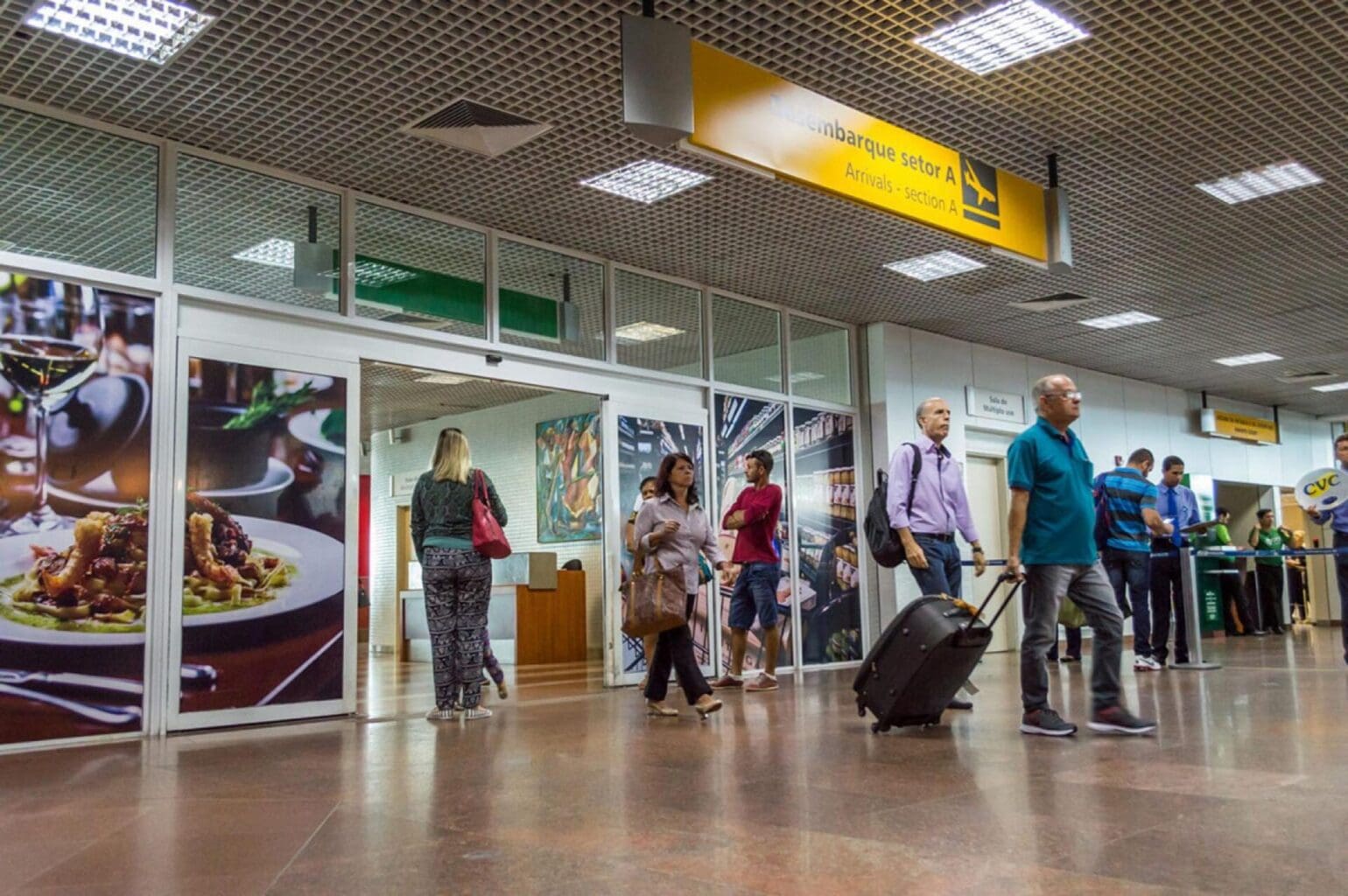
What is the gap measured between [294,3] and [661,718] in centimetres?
402

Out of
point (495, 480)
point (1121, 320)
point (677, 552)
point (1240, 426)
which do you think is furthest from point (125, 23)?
point (1240, 426)

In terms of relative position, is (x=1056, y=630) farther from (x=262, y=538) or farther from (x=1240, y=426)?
(x=1240, y=426)

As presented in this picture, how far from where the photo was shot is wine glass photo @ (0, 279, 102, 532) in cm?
602

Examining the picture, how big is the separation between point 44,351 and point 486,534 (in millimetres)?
2502

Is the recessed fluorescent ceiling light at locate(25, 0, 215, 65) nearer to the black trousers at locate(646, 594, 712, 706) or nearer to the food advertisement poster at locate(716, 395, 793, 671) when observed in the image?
the black trousers at locate(646, 594, 712, 706)

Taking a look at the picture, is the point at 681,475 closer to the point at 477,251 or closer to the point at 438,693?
the point at 438,693

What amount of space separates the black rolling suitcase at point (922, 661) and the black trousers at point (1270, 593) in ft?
39.6

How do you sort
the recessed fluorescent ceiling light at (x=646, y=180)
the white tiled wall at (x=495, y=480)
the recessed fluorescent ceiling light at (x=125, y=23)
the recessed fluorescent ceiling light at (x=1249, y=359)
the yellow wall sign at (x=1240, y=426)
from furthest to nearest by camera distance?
the yellow wall sign at (x=1240, y=426)
the recessed fluorescent ceiling light at (x=1249, y=359)
the white tiled wall at (x=495, y=480)
the recessed fluorescent ceiling light at (x=646, y=180)
the recessed fluorescent ceiling light at (x=125, y=23)

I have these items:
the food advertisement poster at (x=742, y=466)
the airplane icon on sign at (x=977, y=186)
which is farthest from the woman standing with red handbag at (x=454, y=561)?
the food advertisement poster at (x=742, y=466)

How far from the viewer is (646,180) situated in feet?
25.6

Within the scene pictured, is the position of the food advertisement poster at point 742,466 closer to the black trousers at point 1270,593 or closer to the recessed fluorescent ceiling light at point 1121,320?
the recessed fluorescent ceiling light at point 1121,320

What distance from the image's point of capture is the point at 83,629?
6145mm

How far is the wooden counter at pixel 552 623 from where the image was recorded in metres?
13.1

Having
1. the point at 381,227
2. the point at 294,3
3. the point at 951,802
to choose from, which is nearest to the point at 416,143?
the point at 381,227
